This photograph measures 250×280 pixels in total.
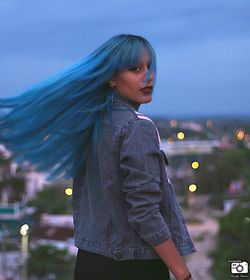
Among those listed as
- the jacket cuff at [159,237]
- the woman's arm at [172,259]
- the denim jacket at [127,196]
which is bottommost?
the woman's arm at [172,259]

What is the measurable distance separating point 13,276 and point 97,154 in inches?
364

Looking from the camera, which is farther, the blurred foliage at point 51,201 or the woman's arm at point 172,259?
the blurred foliage at point 51,201

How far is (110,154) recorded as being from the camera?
30.7 inches

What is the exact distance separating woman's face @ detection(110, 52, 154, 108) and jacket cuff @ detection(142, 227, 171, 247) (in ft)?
0.56

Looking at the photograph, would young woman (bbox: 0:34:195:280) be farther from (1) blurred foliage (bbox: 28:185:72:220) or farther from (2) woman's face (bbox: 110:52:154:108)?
(1) blurred foliage (bbox: 28:185:72:220)

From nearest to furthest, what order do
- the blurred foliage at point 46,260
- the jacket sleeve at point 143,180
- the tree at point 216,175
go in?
1. the jacket sleeve at point 143,180
2. the blurred foliage at point 46,260
3. the tree at point 216,175

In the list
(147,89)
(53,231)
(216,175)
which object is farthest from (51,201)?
(147,89)

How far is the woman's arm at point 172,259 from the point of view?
2.50 feet

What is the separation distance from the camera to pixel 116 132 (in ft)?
2.54

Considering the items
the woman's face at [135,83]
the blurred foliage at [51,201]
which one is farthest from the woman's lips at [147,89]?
the blurred foliage at [51,201]

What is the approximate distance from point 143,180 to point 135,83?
0.47 feet

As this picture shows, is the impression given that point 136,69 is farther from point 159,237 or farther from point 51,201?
point 51,201

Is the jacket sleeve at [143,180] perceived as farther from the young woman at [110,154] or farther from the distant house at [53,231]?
the distant house at [53,231]

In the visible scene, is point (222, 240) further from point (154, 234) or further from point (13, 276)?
point (154, 234)
